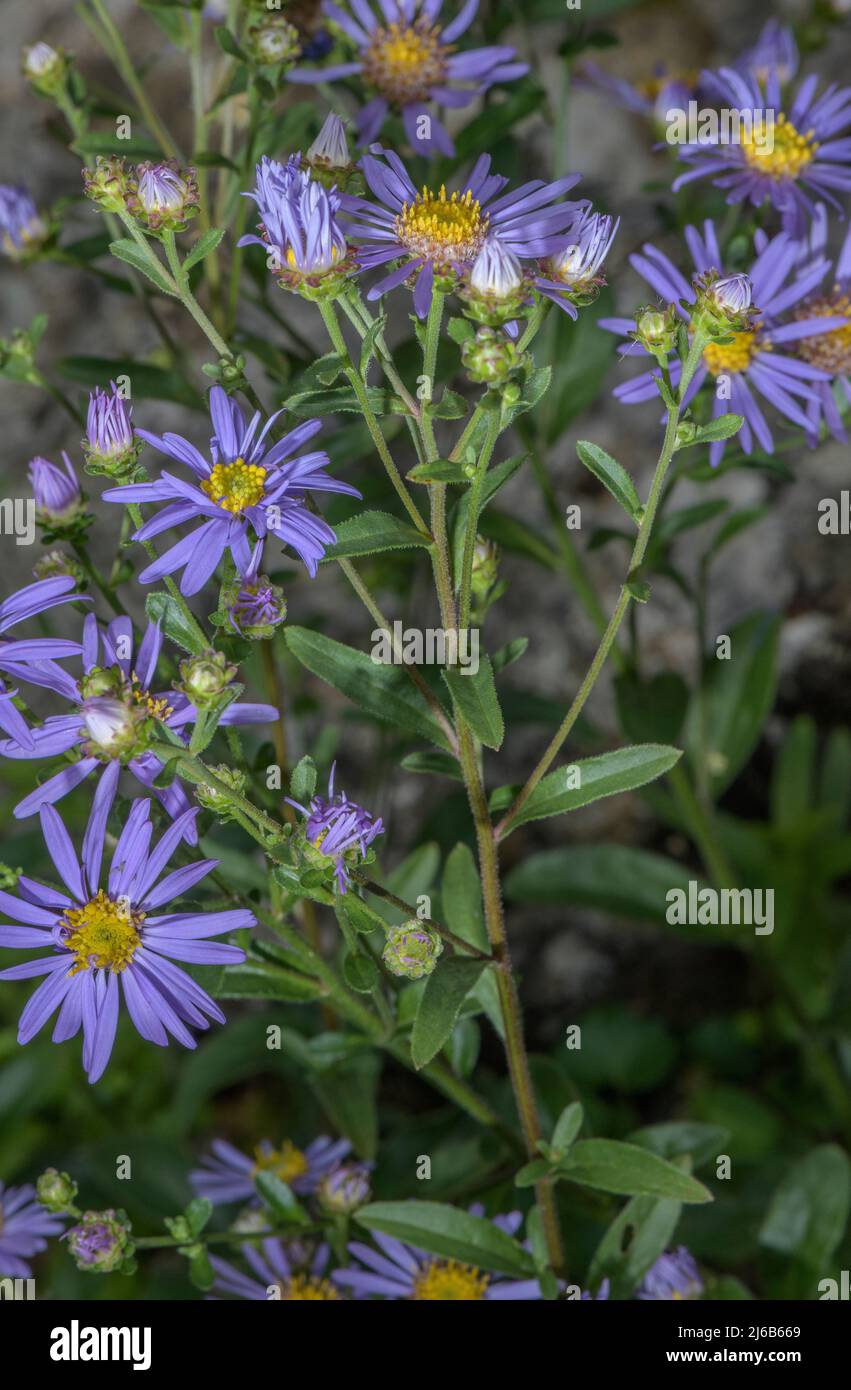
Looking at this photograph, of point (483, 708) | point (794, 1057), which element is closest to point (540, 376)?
point (483, 708)

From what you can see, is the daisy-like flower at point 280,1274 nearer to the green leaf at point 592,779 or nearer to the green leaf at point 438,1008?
the green leaf at point 438,1008

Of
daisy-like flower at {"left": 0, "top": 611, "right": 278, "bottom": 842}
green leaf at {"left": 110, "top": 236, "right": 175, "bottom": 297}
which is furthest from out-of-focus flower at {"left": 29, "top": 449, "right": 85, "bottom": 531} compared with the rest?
green leaf at {"left": 110, "top": 236, "right": 175, "bottom": 297}


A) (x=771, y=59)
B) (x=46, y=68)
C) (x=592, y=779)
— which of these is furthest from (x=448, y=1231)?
(x=771, y=59)

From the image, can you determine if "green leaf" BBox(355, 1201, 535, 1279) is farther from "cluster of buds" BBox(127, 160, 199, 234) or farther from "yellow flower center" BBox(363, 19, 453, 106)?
"yellow flower center" BBox(363, 19, 453, 106)

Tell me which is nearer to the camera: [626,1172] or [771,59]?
[626,1172]

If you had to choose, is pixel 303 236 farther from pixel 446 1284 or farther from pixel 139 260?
pixel 446 1284

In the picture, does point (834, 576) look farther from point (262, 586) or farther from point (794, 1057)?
point (262, 586)

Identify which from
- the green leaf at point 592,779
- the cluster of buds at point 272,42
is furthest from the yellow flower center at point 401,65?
the green leaf at point 592,779
